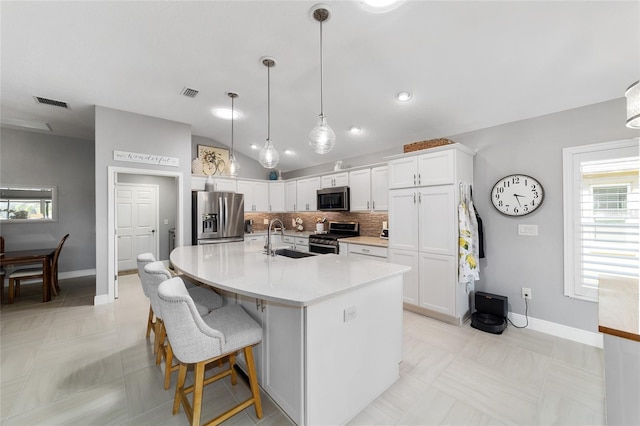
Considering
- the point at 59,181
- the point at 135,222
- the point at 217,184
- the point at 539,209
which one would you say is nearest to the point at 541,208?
the point at 539,209

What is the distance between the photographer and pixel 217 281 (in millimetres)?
1617

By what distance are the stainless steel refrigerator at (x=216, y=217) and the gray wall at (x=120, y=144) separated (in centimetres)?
64

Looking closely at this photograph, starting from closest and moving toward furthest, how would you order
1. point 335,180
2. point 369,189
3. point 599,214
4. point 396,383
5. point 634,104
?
point 634,104, point 396,383, point 599,214, point 369,189, point 335,180

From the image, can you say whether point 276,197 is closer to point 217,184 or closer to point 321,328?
point 217,184

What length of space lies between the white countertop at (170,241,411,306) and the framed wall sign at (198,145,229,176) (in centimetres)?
309

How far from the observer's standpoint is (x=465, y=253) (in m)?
2.99

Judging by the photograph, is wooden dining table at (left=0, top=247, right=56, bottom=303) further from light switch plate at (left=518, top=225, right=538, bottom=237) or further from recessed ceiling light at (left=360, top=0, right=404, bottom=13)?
light switch plate at (left=518, top=225, right=538, bottom=237)

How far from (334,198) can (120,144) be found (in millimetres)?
3492

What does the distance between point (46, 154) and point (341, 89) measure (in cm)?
584

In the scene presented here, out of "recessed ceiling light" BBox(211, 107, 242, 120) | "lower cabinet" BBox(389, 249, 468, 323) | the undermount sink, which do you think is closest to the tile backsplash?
"lower cabinet" BBox(389, 249, 468, 323)

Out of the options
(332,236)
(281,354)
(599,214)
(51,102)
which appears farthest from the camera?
(332,236)

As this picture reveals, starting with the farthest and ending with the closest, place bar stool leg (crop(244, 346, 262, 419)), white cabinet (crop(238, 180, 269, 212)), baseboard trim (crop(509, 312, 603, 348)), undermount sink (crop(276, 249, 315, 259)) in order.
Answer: white cabinet (crop(238, 180, 269, 212)) < undermount sink (crop(276, 249, 315, 259)) < baseboard trim (crop(509, 312, 603, 348)) < bar stool leg (crop(244, 346, 262, 419))

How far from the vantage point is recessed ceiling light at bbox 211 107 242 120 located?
3920 mm

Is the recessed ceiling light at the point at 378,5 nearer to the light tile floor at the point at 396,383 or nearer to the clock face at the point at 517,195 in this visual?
the clock face at the point at 517,195
